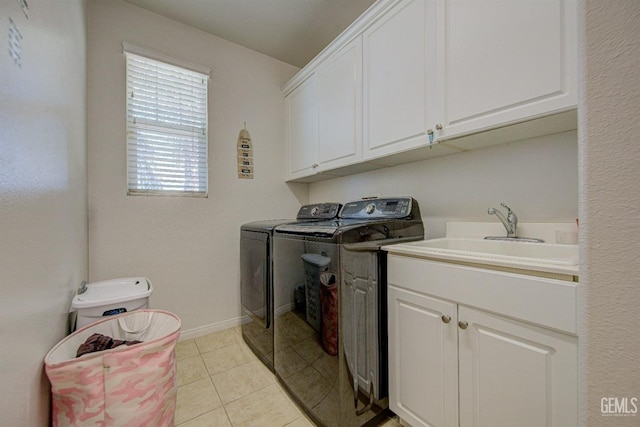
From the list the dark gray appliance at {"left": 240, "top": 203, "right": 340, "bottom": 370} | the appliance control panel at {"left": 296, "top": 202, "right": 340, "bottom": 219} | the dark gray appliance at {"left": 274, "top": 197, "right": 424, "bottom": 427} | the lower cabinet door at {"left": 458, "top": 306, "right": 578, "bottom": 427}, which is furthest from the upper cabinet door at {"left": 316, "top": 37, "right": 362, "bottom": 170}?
the lower cabinet door at {"left": 458, "top": 306, "right": 578, "bottom": 427}

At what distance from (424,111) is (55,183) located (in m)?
1.76

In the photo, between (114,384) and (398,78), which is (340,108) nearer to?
(398,78)

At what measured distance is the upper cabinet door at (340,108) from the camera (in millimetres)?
1802

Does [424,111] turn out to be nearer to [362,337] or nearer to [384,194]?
[384,194]

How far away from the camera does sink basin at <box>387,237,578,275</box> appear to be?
80 centimetres

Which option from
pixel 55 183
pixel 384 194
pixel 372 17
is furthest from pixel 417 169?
pixel 55 183

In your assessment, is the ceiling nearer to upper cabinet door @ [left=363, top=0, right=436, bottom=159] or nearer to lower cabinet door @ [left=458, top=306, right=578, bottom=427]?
upper cabinet door @ [left=363, top=0, right=436, bottom=159]

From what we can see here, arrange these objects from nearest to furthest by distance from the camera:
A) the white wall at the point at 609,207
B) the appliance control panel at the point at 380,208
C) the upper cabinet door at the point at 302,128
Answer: the white wall at the point at 609,207, the appliance control panel at the point at 380,208, the upper cabinet door at the point at 302,128

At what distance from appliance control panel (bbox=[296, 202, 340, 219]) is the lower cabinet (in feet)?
3.14

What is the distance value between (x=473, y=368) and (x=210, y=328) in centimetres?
217

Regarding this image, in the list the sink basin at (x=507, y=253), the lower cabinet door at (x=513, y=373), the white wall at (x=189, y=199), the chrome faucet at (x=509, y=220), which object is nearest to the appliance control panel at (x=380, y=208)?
the sink basin at (x=507, y=253)

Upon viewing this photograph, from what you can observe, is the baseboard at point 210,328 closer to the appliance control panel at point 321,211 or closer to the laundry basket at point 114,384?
the appliance control panel at point 321,211

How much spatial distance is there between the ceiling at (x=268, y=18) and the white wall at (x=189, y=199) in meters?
0.12

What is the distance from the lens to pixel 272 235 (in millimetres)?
1717
